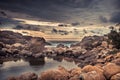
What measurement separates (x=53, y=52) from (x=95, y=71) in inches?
2534

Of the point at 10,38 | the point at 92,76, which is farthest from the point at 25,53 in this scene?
the point at 92,76

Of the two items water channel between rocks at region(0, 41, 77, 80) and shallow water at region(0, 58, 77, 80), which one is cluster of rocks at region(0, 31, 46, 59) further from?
shallow water at region(0, 58, 77, 80)

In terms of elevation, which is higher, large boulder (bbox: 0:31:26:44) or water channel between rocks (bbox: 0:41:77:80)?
large boulder (bbox: 0:31:26:44)

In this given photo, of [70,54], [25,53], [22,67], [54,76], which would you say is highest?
[54,76]

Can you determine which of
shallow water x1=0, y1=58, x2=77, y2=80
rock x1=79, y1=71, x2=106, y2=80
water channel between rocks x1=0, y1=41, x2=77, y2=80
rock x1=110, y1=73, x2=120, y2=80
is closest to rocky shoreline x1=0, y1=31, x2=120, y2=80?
rock x1=79, y1=71, x2=106, y2=80

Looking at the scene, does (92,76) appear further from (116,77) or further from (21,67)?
(21,67)

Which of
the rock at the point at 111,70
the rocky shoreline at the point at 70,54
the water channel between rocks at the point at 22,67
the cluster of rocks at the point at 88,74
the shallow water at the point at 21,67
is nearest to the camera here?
the cluster of rocks at the point at 88,74

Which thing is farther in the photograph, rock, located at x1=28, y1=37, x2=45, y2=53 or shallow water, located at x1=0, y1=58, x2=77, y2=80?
rock, located at x1=28, y1=37, x2=45, y2=53

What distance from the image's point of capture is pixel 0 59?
93.4 metres

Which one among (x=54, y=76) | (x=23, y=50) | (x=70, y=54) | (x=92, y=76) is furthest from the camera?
(x=23, y=50)

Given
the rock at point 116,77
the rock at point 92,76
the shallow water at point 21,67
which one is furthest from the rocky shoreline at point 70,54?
the shallow water at point 21,67

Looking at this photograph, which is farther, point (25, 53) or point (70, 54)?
point (70, 54)

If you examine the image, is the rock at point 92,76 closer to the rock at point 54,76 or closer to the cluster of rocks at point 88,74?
the cluster of rocks at point 88,74

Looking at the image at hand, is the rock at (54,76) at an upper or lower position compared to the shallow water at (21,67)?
upper
